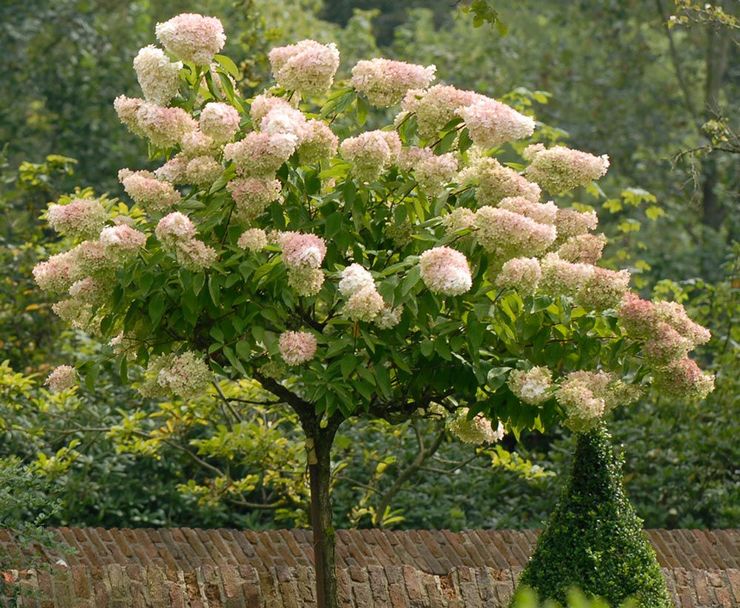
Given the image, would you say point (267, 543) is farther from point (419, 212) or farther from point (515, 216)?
point (515, 216)

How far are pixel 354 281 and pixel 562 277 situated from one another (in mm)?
785

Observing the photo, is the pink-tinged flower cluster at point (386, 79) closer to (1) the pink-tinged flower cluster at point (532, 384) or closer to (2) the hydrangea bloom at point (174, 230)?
(2) the hydrangea bloom at point (174, 230)

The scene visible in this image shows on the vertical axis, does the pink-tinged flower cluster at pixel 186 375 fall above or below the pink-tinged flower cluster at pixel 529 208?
below

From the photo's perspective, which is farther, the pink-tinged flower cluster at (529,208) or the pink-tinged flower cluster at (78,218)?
the pink-tinged flower cluster at (78,218)

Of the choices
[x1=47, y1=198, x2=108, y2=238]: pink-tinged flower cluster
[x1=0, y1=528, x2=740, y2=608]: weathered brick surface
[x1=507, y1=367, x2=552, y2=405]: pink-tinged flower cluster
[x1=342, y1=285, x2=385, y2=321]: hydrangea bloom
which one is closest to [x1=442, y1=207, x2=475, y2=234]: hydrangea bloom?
[x1=342, y1=285, x2=385, y2=321]: hydrangea bloom

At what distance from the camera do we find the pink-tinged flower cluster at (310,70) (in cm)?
467

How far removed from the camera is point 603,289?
4633 millimetres

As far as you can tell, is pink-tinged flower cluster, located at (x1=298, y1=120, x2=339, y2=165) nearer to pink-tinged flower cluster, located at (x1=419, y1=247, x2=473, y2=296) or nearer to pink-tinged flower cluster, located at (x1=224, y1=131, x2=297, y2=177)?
pink-tinged flower cluster, located at (x1=224, y1=131, x2=297, y2=177)

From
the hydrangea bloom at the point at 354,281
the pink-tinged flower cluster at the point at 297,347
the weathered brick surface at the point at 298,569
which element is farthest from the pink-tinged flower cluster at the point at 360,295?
the weathered brick surface at the point at 298,569

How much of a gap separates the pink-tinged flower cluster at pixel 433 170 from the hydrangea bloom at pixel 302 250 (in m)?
0.48

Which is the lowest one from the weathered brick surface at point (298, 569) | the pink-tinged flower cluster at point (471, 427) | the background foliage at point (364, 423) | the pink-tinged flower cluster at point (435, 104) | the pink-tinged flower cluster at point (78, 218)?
the background foliage at point (364, 423)

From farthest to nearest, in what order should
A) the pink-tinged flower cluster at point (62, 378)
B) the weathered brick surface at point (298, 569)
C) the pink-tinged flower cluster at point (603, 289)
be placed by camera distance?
the weathered brick surface at point (298, 569)
the pink-tinged flower cluster at point (62, 378)
the pink-tinged flower cluster at point (603, 289)

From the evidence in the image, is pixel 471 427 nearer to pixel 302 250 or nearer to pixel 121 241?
pixel 302 250

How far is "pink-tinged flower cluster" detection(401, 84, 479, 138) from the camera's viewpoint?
4.72m
